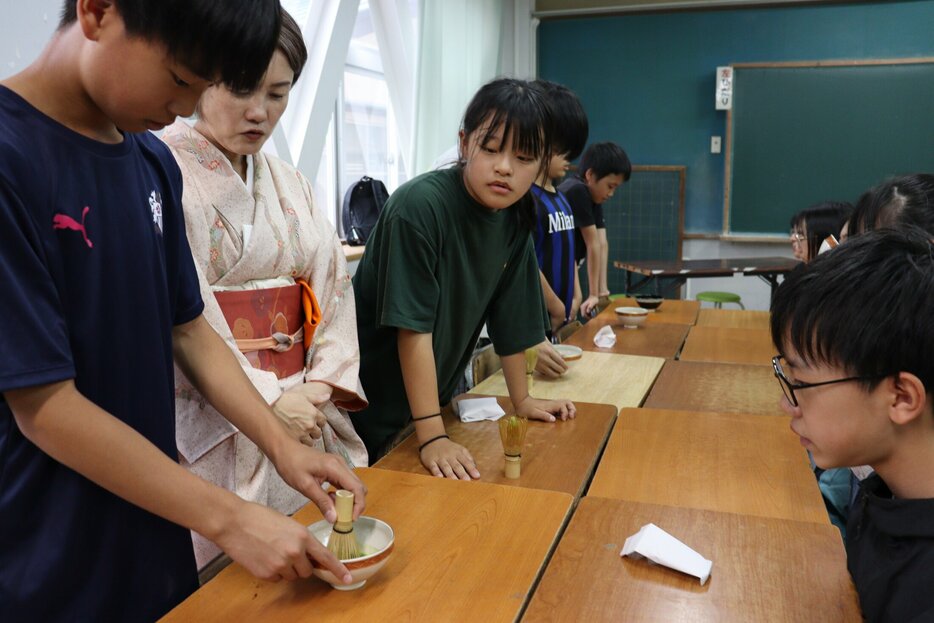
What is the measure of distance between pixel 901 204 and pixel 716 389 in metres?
0.70

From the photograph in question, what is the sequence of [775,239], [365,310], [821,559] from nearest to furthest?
[821,559] < [365,310] < [775,239]

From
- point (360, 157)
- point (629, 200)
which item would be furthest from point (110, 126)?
point (629, 200)

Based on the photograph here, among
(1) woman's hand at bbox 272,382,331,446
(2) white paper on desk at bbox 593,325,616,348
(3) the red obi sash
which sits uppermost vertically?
(3) the red obi sash

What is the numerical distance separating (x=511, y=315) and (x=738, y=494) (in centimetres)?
73

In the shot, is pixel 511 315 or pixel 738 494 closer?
pixel 738 494

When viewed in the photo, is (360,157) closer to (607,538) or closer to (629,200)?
(629,200)

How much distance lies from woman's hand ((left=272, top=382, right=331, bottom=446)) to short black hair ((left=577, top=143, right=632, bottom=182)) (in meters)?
2.87

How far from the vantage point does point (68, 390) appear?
2.86ft

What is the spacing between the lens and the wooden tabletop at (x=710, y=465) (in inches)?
55.9

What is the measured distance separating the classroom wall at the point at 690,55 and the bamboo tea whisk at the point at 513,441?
17.5ft

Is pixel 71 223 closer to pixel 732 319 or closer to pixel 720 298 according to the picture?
pixel 732 319

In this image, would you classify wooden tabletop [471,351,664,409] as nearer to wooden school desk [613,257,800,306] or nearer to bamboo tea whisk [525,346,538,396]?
bamboo tea whisk [525,346,538,396]

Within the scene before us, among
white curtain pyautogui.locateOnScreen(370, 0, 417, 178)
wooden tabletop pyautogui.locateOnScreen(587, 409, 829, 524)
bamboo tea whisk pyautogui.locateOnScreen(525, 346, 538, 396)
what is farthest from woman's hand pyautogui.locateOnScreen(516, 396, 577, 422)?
white curtain pyautogui.locateOnScreen(370, 0, 417, 178)

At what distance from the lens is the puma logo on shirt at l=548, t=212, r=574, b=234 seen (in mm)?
3311
